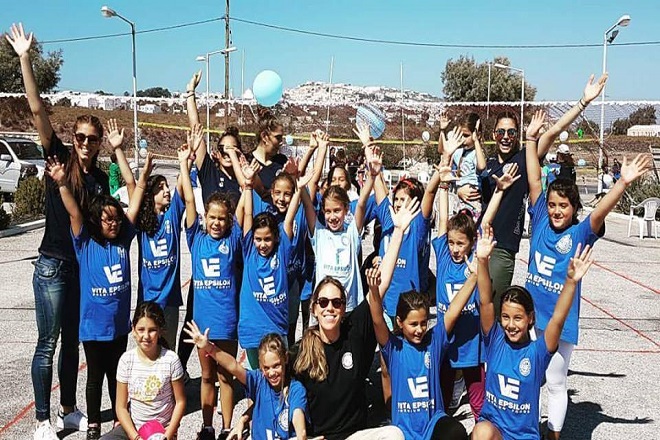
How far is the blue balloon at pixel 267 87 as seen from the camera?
7.98 meters

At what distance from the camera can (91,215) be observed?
4.34 metres

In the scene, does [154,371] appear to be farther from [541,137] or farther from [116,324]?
[541,137]

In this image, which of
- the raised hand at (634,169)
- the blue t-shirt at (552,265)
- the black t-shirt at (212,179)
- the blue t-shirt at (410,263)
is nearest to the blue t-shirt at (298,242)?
the black t-shirt at (212,179)

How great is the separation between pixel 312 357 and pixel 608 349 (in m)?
3.99

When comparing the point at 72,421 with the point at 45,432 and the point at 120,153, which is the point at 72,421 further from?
the point at 120,153

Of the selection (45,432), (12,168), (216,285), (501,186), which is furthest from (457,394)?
(12,168)

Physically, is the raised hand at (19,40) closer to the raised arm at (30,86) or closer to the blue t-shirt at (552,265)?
the raised arm at (30,86)

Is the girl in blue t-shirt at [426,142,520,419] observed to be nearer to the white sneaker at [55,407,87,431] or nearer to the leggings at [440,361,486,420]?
the leggings at [440,361,486,420]

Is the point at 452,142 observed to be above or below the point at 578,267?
above

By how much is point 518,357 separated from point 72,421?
2.98 metres

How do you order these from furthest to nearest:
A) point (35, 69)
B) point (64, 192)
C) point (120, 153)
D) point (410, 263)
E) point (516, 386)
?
point (35, 69) < point (410, 263) < point (120, 153) < point (64, 192) < point (516, 386)

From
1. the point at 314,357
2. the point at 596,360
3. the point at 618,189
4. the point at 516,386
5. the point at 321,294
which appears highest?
the point at 618,189

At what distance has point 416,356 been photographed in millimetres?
3914

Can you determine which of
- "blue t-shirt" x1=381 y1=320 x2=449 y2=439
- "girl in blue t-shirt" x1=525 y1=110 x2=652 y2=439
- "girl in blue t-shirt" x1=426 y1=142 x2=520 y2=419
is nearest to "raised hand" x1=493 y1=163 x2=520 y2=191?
"girl in blue t-shirt" x1=426 y1=142 x2=520 y2=419
